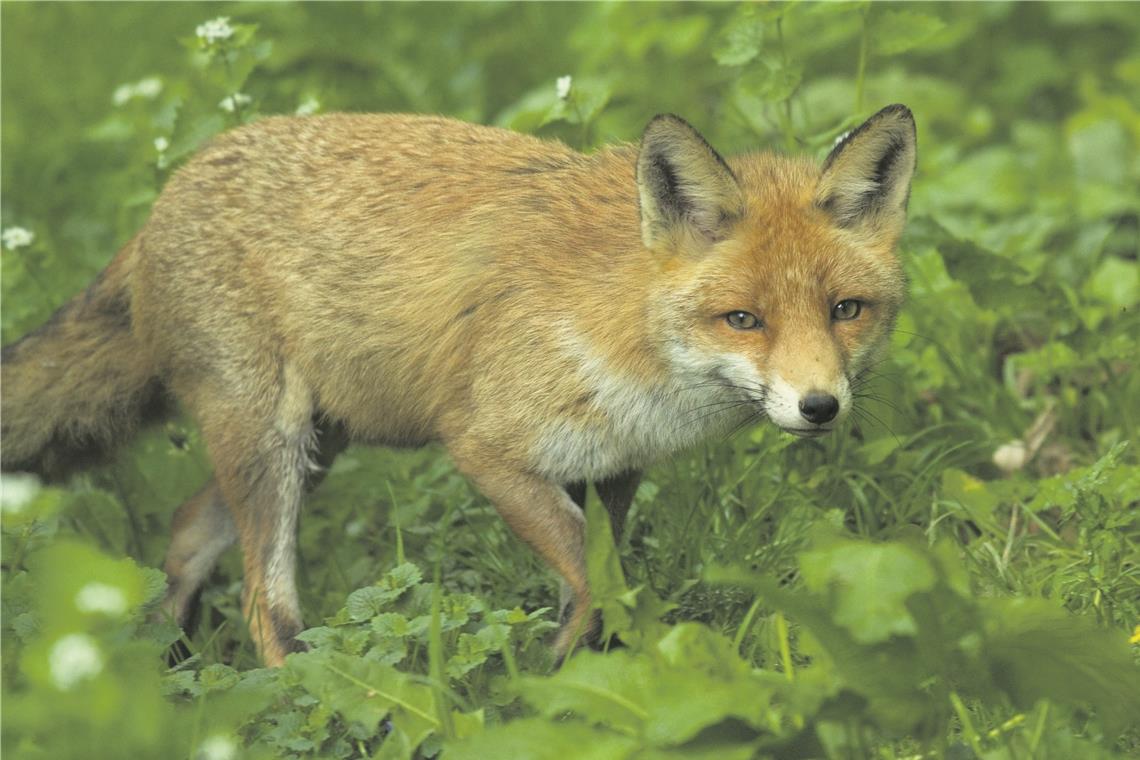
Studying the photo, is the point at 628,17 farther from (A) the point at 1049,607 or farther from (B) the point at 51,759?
(B) the point at 51,759

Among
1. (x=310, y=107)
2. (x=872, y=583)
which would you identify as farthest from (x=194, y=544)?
(x=872, y=583)

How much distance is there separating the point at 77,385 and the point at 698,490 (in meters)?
2.25

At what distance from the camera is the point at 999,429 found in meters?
5.86

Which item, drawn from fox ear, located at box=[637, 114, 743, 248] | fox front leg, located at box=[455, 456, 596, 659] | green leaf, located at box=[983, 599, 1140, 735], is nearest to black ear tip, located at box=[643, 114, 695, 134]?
fox ear, located at box=[637, 114, 743, 248]

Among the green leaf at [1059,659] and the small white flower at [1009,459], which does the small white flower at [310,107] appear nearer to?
the small white flower at [1009,459]

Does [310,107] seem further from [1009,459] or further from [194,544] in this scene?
[1009,459]

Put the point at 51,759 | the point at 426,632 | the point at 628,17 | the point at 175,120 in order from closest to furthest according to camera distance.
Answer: the point at 51,759
the point at 426,632
the point at 175,120
the point at 628,17

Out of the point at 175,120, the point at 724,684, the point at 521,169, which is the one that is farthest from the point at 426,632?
the point at 175,120

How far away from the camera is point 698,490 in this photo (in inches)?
206

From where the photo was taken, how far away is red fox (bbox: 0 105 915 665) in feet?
14.2

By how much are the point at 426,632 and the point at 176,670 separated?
29.1 inches

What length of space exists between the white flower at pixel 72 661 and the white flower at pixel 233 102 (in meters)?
3.31

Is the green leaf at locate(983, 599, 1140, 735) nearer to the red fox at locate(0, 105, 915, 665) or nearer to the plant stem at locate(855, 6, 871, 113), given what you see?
the red fox at locate(0, 105, 915, 665)

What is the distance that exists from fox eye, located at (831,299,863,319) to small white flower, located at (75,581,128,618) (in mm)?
2247
